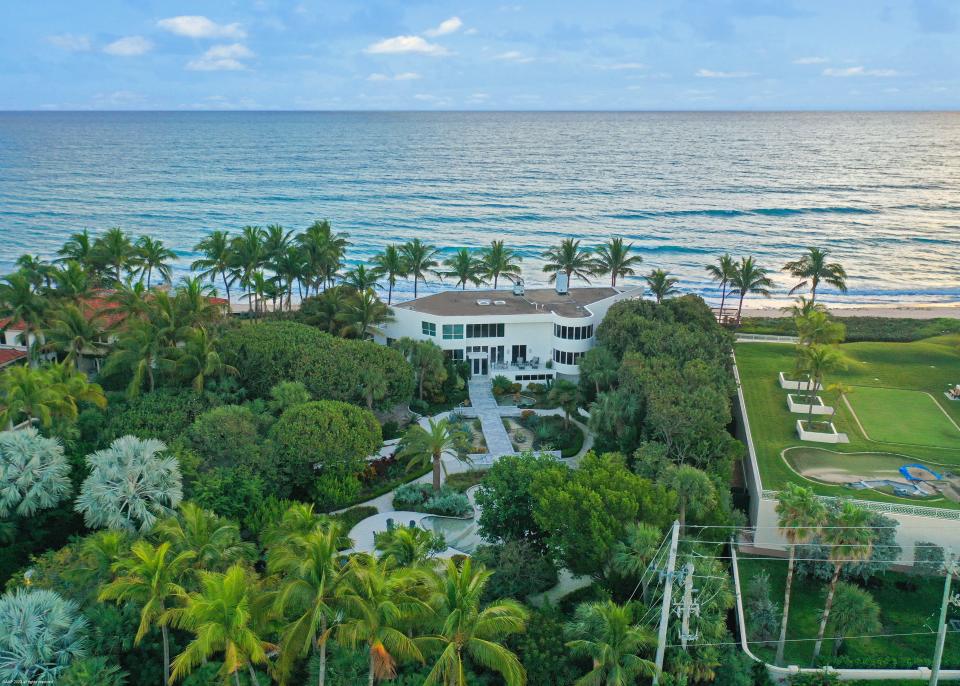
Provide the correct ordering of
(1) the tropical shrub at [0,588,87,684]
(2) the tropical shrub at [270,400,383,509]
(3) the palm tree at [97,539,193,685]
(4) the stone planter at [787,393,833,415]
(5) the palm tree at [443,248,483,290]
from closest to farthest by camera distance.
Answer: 1. (3) the palm tree at [97,539,193,685]
2. (1) the tropical shrub at [0,588,87,684]
3. (2) the tropical shrub at [270,400,383,509]
4. (4) the stone planter at [787,393,833,415]
5. (5) the palm tree at [443,248,483,290]

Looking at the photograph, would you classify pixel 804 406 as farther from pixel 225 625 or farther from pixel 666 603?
pixel 225 625

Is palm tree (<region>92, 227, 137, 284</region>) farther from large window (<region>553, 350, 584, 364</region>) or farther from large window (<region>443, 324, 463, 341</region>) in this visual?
large window (<region>553, 350, 584, 364</region>)

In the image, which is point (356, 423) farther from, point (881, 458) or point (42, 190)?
point (42, 190)

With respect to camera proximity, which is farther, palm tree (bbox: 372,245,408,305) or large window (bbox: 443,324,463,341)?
palm tree (bbox: 372,245,408,305)

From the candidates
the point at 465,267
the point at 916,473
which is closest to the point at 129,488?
the point at 916,473

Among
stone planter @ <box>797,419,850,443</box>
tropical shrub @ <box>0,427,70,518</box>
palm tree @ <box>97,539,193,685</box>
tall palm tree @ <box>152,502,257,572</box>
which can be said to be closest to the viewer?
palm tree @ <box>97,539,193,685</box>

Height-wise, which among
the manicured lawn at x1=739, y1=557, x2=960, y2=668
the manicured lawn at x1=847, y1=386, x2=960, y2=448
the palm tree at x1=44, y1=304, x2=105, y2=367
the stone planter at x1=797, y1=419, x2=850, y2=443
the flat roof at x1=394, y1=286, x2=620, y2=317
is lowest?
the manicured lawn at x1=739, y1=557, x2=960, y2=668

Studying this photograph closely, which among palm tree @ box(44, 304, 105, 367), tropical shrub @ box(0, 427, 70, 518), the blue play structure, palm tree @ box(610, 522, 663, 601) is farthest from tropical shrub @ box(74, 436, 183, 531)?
the blue play structure

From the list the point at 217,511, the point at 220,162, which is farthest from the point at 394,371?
the point at 220,162
